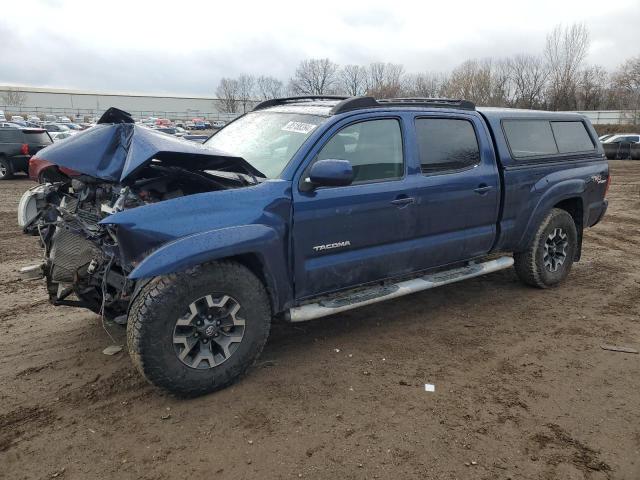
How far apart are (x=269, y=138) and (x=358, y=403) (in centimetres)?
220

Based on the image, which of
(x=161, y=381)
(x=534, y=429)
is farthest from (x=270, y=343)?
(x=534, y=429)

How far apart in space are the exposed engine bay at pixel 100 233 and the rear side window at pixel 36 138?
1307 cm

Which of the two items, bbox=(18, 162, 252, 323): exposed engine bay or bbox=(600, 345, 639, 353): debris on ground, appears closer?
bbox=(18, 162, 252, 323): exposed engine bay

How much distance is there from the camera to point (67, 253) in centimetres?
351

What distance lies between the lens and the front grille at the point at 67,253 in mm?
3506

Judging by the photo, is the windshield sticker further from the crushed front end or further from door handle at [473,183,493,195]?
door handle at [473,183,493,195]

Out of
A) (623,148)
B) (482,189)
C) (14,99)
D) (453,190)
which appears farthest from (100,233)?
(14,99)

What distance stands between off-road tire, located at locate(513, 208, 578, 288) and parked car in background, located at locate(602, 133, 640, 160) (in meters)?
26.0

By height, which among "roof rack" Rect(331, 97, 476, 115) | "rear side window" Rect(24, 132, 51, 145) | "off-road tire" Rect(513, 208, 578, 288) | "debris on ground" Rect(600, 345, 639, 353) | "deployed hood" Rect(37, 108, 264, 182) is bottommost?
"debris on ground" Rect(600, 345, 639, 353)

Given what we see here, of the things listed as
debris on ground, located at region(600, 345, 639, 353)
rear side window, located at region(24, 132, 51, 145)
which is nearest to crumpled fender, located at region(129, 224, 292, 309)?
debris on ground, located at region(600, 345, 639, 353)

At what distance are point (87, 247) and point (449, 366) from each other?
2821 mm

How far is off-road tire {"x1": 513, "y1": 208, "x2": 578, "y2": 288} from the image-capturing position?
5285mm

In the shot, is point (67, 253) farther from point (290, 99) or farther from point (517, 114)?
point (517, 114)

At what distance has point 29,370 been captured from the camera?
3.66m
